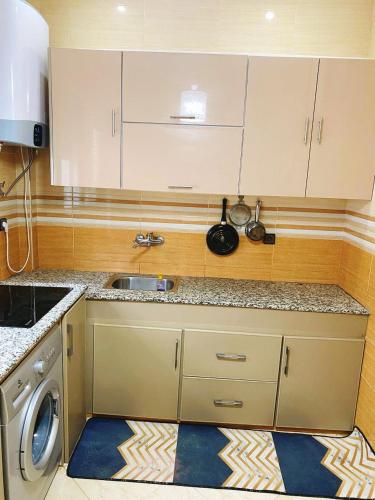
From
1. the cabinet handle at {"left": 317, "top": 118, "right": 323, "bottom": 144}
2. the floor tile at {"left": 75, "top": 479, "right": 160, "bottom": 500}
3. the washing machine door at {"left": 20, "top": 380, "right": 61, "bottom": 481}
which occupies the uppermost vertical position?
the cabinet handle at {"left": 317, "top": 118, "right": 323, "bottom": 144}

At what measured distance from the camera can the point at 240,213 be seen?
2.44m

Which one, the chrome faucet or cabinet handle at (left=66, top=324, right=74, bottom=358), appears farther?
the chrome faucet

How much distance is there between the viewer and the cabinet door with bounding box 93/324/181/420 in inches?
82.4

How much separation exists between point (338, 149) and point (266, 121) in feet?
1.43

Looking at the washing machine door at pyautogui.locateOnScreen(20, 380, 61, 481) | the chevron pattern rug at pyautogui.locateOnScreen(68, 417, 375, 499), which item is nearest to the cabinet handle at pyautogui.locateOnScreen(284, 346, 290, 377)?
the chevron pattern rug at pyautogui.locateOnScreen(68, 417, 375, 499)

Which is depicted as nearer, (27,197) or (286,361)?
(286,361)

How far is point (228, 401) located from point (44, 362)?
114 centimetres

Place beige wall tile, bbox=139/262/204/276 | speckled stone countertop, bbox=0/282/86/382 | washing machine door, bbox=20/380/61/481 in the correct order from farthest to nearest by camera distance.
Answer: beige wall tile, bbox=139/262/204/276, washing machine door, bbox=20/380/61/481, speckled stone countertop, bbox=0/282/86/382

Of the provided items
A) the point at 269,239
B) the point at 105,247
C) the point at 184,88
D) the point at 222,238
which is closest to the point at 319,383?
the point at 269,239

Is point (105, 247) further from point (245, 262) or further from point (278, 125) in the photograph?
point (278, 125)

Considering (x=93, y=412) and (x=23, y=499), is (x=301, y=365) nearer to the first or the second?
(x=93, y=412)

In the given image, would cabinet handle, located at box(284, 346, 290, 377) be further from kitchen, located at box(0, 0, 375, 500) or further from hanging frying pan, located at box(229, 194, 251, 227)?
hanging frying pan, located at box(229, 194, 251, 227)

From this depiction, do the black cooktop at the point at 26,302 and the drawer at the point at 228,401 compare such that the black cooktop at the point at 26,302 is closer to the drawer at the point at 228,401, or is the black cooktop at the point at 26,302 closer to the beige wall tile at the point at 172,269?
the beige wall tile at the point at 172,269

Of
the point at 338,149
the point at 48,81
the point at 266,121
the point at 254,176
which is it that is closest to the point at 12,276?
the point at 48,81
